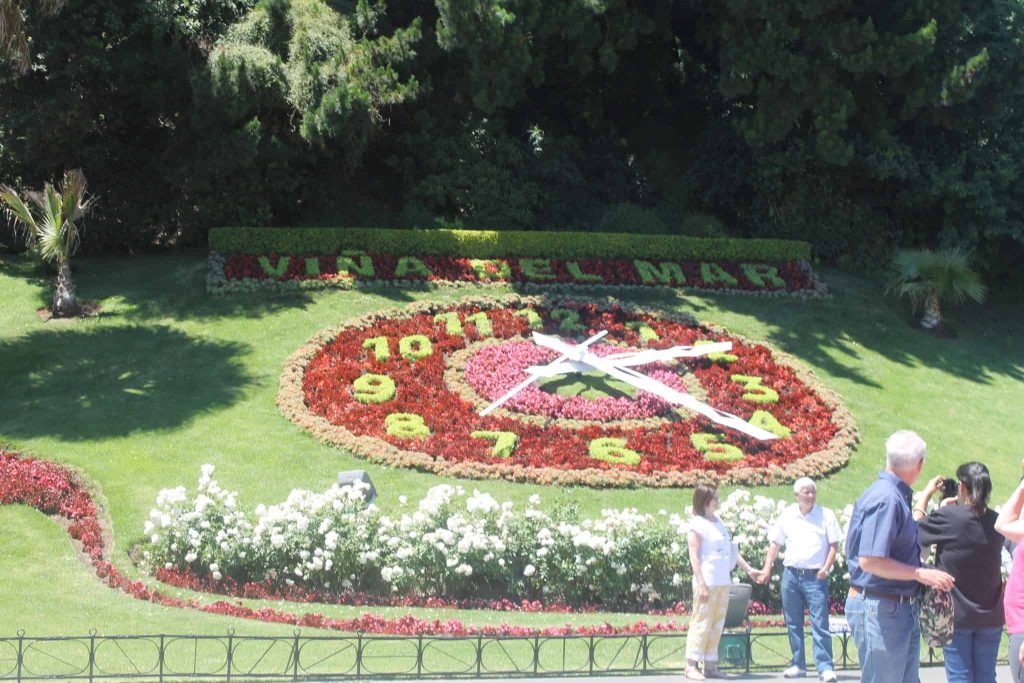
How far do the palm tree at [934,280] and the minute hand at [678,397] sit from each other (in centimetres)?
630

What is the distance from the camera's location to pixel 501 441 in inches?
575

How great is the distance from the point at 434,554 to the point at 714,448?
545 centimetres

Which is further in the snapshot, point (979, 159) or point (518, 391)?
point (979, 159)

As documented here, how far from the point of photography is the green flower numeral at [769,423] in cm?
1577

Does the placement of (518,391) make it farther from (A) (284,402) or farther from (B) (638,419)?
(A) (284,402)

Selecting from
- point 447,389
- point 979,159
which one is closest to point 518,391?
point 447,389

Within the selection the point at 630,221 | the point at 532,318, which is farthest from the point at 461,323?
the point at 630,221

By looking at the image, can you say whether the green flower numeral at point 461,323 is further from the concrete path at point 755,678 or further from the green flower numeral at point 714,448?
the concrete path at point 755,678

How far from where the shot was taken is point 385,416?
1523 centimetres

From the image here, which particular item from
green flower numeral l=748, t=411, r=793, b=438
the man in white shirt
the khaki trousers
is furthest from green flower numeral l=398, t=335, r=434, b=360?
the khaki trousers

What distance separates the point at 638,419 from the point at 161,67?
34.6ft

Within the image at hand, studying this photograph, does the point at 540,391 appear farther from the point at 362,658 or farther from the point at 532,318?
the point at 362,658

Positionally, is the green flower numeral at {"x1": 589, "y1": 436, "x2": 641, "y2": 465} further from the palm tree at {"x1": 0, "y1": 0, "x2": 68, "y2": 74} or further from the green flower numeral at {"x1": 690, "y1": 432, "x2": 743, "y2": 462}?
the palm tree at {"x1": 0, "y1": 0, "x2": 68, "y2": 74}

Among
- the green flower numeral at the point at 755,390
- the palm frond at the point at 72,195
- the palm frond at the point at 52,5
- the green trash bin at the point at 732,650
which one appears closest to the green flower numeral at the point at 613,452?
the green flower numeral at the point at 755,390
